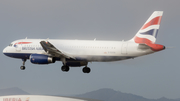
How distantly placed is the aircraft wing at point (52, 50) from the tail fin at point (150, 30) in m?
13.0

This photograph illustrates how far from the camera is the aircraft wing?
65.8m

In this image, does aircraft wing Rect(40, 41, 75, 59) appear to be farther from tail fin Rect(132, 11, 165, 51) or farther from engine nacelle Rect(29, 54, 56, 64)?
tail fin Rect(132, 11, 165, 51)

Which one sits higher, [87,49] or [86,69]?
[87,49]

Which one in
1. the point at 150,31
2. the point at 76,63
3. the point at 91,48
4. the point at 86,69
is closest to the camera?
the point at 150,31

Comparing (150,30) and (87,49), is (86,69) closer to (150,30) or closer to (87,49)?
(87,49)

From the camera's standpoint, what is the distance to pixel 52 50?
67.1m

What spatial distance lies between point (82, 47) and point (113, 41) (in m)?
5.84

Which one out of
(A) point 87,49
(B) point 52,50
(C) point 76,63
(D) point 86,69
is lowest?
(D) point 86,69

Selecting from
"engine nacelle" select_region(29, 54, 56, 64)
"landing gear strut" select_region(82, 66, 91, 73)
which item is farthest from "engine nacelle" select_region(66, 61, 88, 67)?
"engine nacelle" select_region(29, 54, 56, 64)

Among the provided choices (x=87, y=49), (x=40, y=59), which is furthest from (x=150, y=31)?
(x=40, y=59)

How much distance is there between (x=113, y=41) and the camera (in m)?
68.1

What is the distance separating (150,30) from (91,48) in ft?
36.7

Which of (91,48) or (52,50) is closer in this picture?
(52,50)

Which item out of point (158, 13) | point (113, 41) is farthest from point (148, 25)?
point (113, 41)
